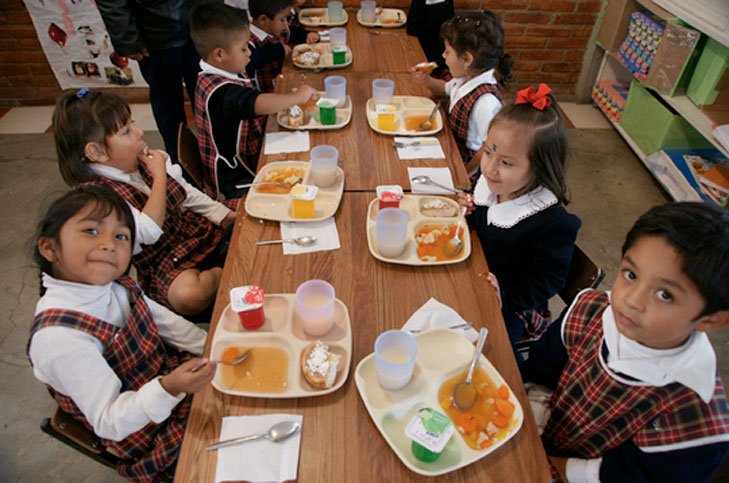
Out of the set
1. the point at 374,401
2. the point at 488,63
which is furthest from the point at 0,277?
the point at 488,63

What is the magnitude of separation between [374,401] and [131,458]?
735mm

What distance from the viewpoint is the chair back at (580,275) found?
1.54 m

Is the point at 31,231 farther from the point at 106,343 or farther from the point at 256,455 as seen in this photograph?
the point at 256,455

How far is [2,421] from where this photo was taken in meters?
2.03

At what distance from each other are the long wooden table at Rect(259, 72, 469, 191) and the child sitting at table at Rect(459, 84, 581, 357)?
28cm

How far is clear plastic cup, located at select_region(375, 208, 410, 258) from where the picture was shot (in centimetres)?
150

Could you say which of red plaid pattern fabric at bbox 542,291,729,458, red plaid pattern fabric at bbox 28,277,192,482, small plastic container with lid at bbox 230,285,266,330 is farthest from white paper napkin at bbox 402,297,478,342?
red plaid pattern fabric at bbox 28,277,192,482

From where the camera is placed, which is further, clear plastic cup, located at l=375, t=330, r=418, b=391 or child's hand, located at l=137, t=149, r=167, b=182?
child's hand, located at l=137, t=149, r=167, b=182

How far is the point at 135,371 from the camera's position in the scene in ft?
4.44

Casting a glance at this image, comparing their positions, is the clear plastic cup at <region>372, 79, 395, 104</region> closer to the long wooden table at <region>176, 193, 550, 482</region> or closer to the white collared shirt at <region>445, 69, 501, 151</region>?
the white collared shirt at <region>445, 69, 501, 151</region>

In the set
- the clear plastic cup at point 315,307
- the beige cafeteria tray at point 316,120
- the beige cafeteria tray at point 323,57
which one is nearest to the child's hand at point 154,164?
the beige cafeteria tray at point 316,120

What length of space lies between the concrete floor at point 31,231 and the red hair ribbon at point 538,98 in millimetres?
1618

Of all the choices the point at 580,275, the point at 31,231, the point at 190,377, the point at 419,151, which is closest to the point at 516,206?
the point at 580,275

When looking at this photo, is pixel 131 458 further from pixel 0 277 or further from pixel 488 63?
pixel 488 63
